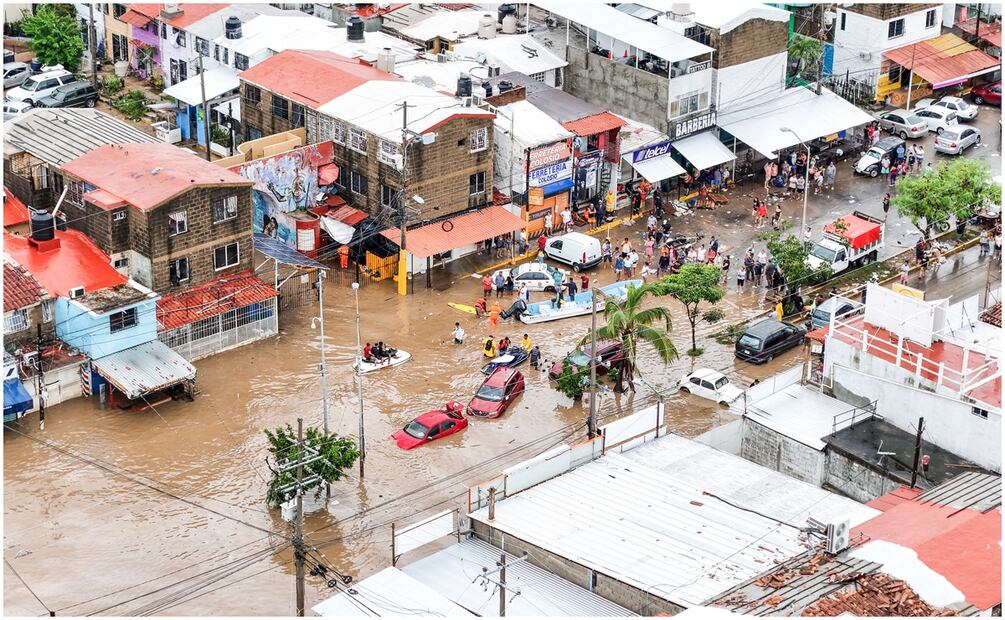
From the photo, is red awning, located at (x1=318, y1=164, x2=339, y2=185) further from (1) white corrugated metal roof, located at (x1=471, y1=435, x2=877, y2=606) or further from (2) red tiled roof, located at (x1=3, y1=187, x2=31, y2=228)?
(1) white corrugated metal roof, located at (x1=471, y1=435, x2=877, y2=606)

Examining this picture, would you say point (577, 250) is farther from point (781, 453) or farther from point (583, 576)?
point (583, 576)

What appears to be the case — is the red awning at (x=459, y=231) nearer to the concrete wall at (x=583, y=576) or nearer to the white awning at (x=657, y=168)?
the white awning at (x=657, y=168)

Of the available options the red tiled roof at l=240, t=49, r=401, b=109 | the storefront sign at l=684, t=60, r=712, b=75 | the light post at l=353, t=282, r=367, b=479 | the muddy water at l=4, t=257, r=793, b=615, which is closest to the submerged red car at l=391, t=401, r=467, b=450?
the muddy water at l=4, t=257, r=793, b=615

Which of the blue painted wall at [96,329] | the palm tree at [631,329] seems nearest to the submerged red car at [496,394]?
the palm tree at [631,329]

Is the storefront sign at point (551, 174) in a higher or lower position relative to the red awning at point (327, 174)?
lower

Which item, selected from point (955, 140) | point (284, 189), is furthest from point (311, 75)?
point (955, 140)
